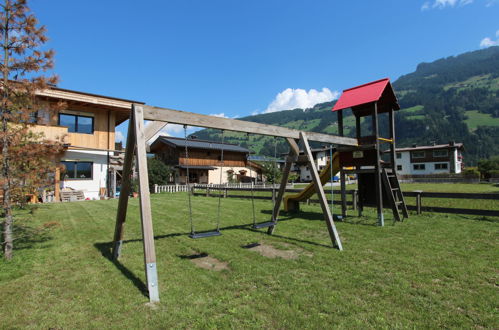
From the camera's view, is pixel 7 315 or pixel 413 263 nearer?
pixel 7 315

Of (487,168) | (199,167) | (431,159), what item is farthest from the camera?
(431,159)

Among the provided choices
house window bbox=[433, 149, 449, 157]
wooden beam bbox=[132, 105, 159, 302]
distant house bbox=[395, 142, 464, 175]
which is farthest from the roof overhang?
house window bbox=[433, 149, 449, 157]

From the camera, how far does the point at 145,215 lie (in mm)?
4160

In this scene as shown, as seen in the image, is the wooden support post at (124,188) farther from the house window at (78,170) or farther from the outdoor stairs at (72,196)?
the house window at (78,170)

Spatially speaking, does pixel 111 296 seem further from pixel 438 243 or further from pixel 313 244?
pixel 438 243

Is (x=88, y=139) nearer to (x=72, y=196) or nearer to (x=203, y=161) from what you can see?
(x=72, y=196)

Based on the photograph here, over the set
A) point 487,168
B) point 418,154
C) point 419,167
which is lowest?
point 487,168

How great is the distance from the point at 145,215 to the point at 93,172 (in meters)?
18.4

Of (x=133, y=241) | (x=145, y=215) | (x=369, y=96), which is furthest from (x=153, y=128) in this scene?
(x=369, y=96)

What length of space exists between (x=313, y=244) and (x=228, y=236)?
2.27 meters

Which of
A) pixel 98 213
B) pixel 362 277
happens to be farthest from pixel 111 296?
pixel 98 213

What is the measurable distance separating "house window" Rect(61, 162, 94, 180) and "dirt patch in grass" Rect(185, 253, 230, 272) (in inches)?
676

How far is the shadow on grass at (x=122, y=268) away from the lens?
4.15 meters

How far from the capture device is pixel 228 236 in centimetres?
740
